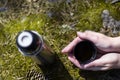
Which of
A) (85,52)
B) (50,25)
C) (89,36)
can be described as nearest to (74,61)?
(85,52)

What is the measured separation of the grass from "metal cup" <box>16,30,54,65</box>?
0.71ft

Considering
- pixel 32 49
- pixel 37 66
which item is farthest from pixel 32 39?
pixel 37 66

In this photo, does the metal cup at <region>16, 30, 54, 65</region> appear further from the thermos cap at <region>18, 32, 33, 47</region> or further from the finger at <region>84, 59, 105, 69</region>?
the finger at <region>84, 59, 105, 69</region>

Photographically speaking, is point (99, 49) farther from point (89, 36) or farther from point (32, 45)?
point (32, 45)

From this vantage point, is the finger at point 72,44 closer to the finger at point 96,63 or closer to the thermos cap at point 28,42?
the finger at point 96,63

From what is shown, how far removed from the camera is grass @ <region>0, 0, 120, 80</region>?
280 cm

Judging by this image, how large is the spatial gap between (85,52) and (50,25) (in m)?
0.38

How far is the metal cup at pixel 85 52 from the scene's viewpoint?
2591 millimetres

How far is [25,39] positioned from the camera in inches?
93.4

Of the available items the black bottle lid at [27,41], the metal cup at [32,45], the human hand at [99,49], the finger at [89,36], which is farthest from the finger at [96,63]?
the black bottle lid at [27,41]

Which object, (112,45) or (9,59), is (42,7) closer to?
(9,59)

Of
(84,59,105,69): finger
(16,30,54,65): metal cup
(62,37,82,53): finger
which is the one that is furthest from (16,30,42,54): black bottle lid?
(84,59,105,69): finger

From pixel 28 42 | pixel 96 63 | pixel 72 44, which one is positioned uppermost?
pixel 28 42

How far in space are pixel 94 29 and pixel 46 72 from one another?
0.47 metres
